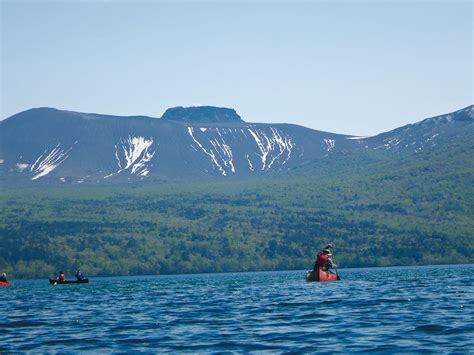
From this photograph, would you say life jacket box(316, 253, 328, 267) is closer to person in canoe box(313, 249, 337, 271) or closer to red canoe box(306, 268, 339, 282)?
person in canoe box(313, 249, 337, 271)

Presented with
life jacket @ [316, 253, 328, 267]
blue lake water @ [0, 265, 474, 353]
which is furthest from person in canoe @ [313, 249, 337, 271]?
blue lake water @ [0, 265, 474, 353]

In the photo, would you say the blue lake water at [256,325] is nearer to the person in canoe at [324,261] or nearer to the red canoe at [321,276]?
the person in canoe at [324,261]

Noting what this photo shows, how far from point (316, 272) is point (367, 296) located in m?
33.6

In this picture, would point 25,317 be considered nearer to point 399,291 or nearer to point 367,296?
point 367,296

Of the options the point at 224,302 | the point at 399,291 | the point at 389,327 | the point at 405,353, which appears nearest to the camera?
the point at 405,353

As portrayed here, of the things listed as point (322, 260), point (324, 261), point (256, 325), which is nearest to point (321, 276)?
point (324, 261)

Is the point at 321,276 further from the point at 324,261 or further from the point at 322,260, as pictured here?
the point at 322,260

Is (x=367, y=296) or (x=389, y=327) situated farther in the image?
(x=367, y=296)

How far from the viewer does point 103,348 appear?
42281mm

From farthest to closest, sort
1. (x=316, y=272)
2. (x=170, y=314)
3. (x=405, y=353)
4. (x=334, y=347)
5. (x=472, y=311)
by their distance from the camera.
→ (x=316, y=272) < (x=170, y=314) < (x=472, y=311) < (x=334, y=347) < (x=405, y=353)

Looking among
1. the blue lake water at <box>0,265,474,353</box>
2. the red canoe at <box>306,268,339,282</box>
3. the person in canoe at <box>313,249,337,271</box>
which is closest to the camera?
the blue lake water at <box>0,265,474,353</box>

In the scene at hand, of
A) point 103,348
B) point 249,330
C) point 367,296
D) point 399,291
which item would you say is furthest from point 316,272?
point 103,348

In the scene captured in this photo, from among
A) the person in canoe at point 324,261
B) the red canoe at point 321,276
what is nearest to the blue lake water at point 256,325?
the person in canoe at point 324,261

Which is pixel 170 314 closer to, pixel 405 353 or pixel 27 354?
pixel 27 354
